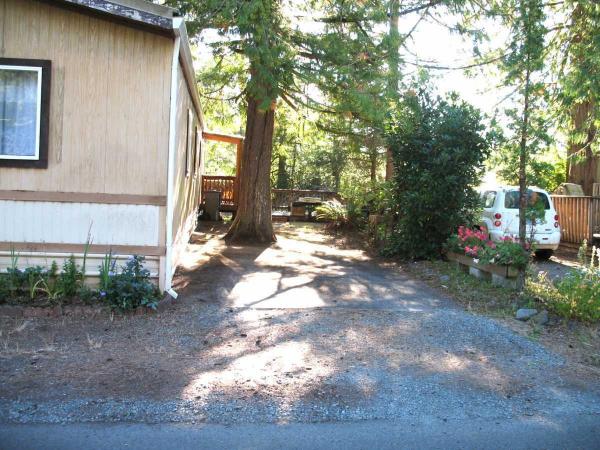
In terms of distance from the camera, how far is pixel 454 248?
10.5m

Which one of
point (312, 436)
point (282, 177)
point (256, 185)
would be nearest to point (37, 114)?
point (312, 436)

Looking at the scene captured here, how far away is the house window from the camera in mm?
7203

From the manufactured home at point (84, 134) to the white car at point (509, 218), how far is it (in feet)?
23.8

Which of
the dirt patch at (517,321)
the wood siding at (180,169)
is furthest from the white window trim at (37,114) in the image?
the dirt patch at (517,321)

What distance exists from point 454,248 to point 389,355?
5.35 metres

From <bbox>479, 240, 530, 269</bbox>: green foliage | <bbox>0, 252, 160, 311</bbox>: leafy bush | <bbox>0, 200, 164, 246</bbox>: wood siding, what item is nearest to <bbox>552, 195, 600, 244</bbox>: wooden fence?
<bbox>479, 240, 530, 269</bbox>: green foliage

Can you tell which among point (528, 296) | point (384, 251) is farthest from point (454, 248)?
point (528, 296)

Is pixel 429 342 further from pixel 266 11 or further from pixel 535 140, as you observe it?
pixel 266 11

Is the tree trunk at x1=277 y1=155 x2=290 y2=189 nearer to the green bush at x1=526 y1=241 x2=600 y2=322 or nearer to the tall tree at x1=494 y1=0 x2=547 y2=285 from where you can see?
the tall tree at x1=494 y1=0 x2=547 y2=285

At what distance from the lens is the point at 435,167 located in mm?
11062

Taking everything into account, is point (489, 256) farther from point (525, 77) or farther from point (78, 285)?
point (78, 285)

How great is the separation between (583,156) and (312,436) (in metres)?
14.1

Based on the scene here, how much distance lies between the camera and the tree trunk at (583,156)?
1502cm

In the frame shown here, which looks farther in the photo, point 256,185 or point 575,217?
point 575,217
